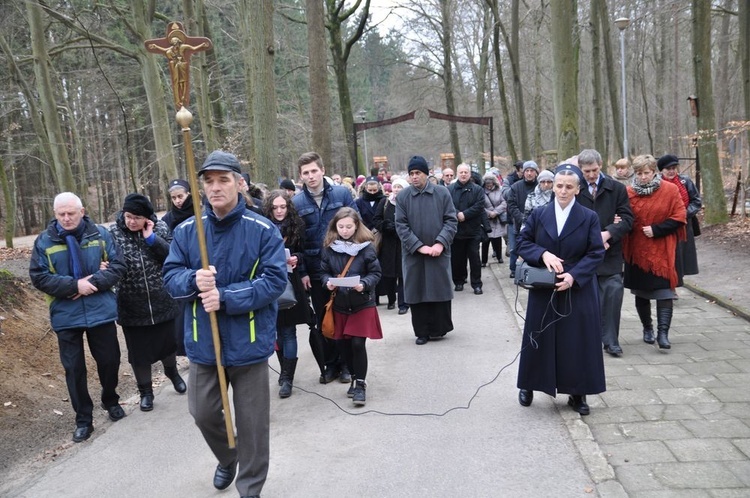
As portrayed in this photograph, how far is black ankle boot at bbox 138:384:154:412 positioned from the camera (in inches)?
244

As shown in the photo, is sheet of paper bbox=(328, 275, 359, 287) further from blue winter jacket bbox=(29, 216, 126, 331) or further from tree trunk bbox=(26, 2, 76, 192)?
tree trunk bbox=(26, 2, 76, 192)

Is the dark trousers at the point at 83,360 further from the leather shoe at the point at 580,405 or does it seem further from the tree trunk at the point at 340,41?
the tree trunk at the point at 340,41

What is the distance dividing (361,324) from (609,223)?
2839 mm

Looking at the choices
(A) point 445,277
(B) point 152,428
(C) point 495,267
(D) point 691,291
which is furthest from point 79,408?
(C) point 495,267

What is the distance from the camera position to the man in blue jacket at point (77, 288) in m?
5.45

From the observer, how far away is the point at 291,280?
6.38 m

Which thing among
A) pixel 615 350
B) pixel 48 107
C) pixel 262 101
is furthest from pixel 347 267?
pixel 48 107

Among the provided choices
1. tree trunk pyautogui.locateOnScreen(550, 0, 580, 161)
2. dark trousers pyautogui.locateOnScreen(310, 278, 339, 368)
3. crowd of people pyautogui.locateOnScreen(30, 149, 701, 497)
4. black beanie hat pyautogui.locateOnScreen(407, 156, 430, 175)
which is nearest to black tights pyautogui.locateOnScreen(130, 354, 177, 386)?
crowd of people pyautogui.locateOnScreen(30, 149, 701, 497)

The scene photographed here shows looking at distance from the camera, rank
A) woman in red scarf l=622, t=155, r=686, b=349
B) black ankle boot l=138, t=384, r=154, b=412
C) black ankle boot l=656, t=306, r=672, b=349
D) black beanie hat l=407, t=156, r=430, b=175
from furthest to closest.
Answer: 1. black beanie hat l=407, t=156, r=430, b=175
2. black ankle boot l=656, t=306, r=672, b=349
3. woman in red scarf l=622, t=155, r=686, b=349
4. black ankle boot l=138, t=384, r=154, b=412

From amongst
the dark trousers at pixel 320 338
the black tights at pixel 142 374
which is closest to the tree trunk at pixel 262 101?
the dark trousers at pixel 320 338

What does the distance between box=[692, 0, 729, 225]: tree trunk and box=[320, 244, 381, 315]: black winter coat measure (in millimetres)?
11553

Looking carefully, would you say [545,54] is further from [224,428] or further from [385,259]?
[224,428]

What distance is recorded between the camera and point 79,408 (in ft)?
18.3

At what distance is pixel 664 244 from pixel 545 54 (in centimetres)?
3124
